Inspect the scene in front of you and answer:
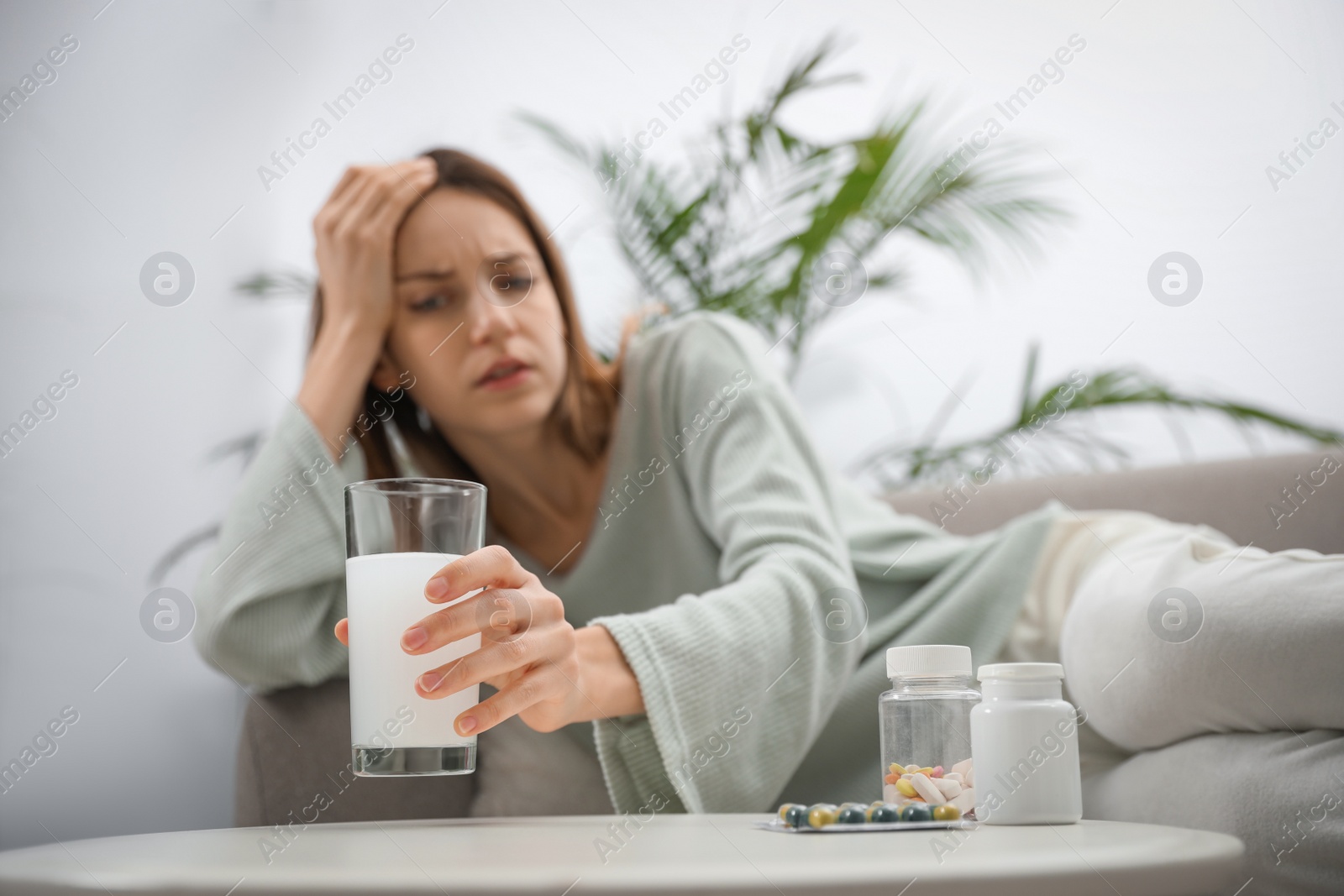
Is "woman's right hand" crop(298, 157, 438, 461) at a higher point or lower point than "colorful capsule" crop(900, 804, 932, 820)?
higher

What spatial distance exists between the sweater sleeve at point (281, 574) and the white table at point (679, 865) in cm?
51

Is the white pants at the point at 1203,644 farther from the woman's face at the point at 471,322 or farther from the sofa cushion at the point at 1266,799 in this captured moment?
the woman's face at the point at 471,322

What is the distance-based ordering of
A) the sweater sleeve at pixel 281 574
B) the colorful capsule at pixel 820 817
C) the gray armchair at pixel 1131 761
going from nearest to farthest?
the colorful capsule at pixel 820 817
the gray armchair at pixel 1131 761
the sweater sleeve at pixel 281 574

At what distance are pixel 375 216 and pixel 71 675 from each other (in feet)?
3.16

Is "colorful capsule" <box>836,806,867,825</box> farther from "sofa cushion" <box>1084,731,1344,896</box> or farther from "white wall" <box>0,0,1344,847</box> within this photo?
"white wall" <box>0,0,1344,847</box>

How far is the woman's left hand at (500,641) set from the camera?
63cm

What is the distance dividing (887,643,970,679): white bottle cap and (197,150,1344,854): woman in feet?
0.77

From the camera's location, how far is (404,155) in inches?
83.3

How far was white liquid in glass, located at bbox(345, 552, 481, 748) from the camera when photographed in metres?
0.64

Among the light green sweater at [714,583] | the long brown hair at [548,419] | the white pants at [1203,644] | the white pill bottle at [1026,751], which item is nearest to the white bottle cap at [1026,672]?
the white pill bottle at [1026,751]

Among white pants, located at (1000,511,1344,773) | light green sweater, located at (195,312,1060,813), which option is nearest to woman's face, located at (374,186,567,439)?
light green sweater, located at (195,312,1060,813)

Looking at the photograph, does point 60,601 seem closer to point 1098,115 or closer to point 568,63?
point 568,63

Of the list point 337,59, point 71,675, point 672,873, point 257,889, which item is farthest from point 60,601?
point 672,873

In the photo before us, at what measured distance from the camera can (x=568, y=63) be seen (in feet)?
7.36
